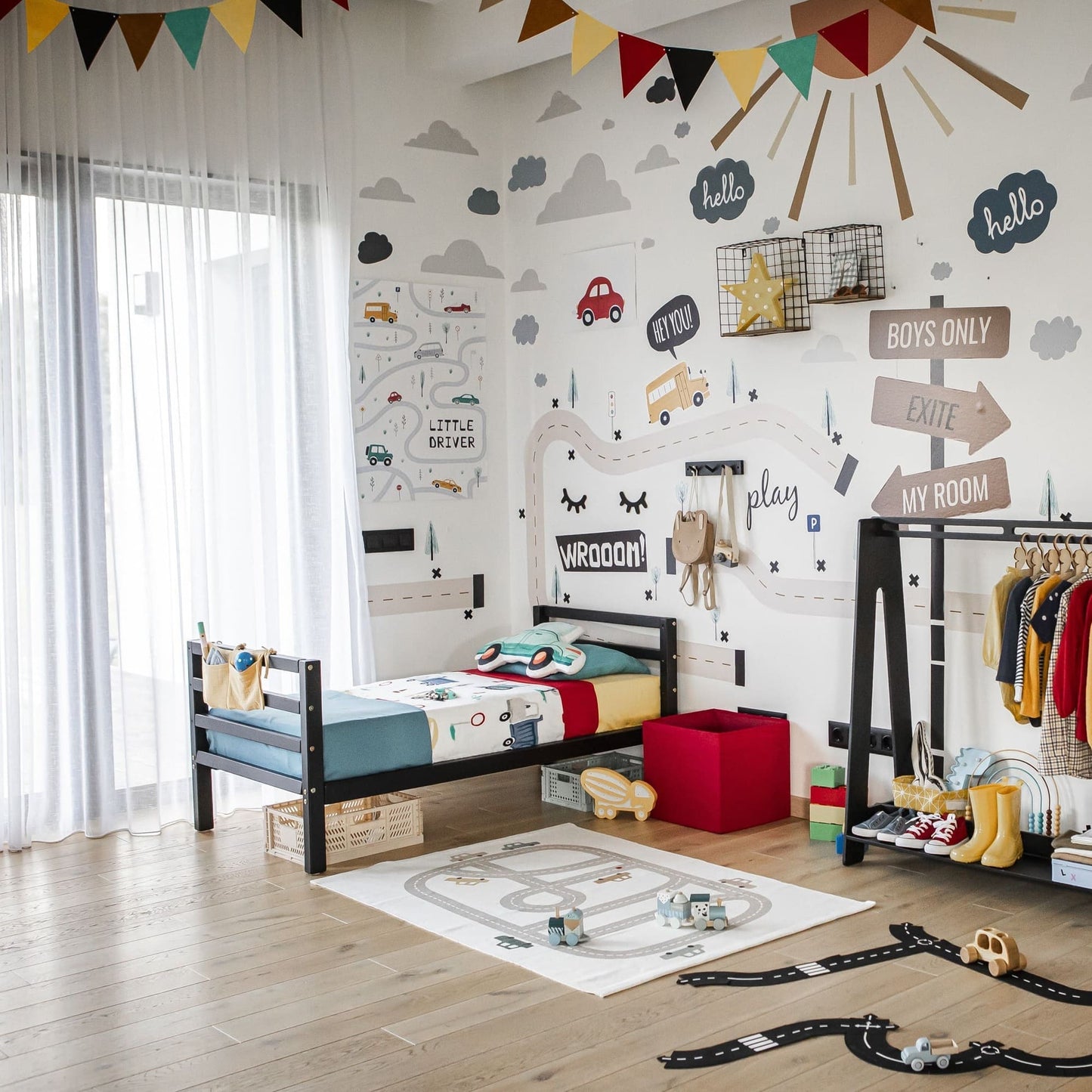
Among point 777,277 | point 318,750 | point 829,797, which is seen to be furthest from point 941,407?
point 318,750

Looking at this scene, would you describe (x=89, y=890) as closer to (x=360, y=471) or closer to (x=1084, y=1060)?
(x=360, y=471)

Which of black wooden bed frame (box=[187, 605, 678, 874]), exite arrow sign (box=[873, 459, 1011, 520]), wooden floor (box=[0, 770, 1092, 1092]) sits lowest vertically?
wooden floor (box=[0, 770, 1092, 1092])

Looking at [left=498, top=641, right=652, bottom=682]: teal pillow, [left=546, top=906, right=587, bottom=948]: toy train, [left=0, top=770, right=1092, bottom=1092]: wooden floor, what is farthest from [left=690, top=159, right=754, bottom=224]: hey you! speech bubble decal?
[left=546, top=906, right=587, bottom=948]: toy train

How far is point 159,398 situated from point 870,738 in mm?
2740

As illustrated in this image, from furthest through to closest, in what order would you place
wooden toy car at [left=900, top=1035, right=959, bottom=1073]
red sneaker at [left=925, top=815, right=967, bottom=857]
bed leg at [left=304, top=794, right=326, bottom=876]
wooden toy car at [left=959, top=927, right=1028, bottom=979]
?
1. bed leg at [left=304, top=794, right=326, bottom=876]
2. red sneaker at [left=925, top=815, right=967, bottom=857]
3. wooden toy car at [left=959, top=927, right=1028, bottom=979]
4. wooden toy car at [left=900, top=1035, right=959, bottom=1073]

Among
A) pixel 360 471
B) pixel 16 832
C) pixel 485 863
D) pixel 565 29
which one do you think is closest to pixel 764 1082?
pixel 485 863

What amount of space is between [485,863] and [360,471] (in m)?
1.80

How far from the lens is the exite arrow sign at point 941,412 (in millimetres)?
3908

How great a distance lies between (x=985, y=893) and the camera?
365cm

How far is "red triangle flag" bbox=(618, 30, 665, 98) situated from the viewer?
13.9ft

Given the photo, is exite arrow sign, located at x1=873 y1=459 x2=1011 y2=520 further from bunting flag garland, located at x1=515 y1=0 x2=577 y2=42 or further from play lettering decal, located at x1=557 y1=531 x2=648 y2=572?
bunting flag garland, located at x1=515 y1=0 x2=577 y2=42

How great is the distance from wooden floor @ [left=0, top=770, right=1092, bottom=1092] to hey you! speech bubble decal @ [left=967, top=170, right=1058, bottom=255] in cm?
192

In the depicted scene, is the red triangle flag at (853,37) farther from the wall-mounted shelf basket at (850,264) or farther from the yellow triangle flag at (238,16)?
the yellow triangle flag at (238,16)

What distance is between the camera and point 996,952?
9.99 feet
